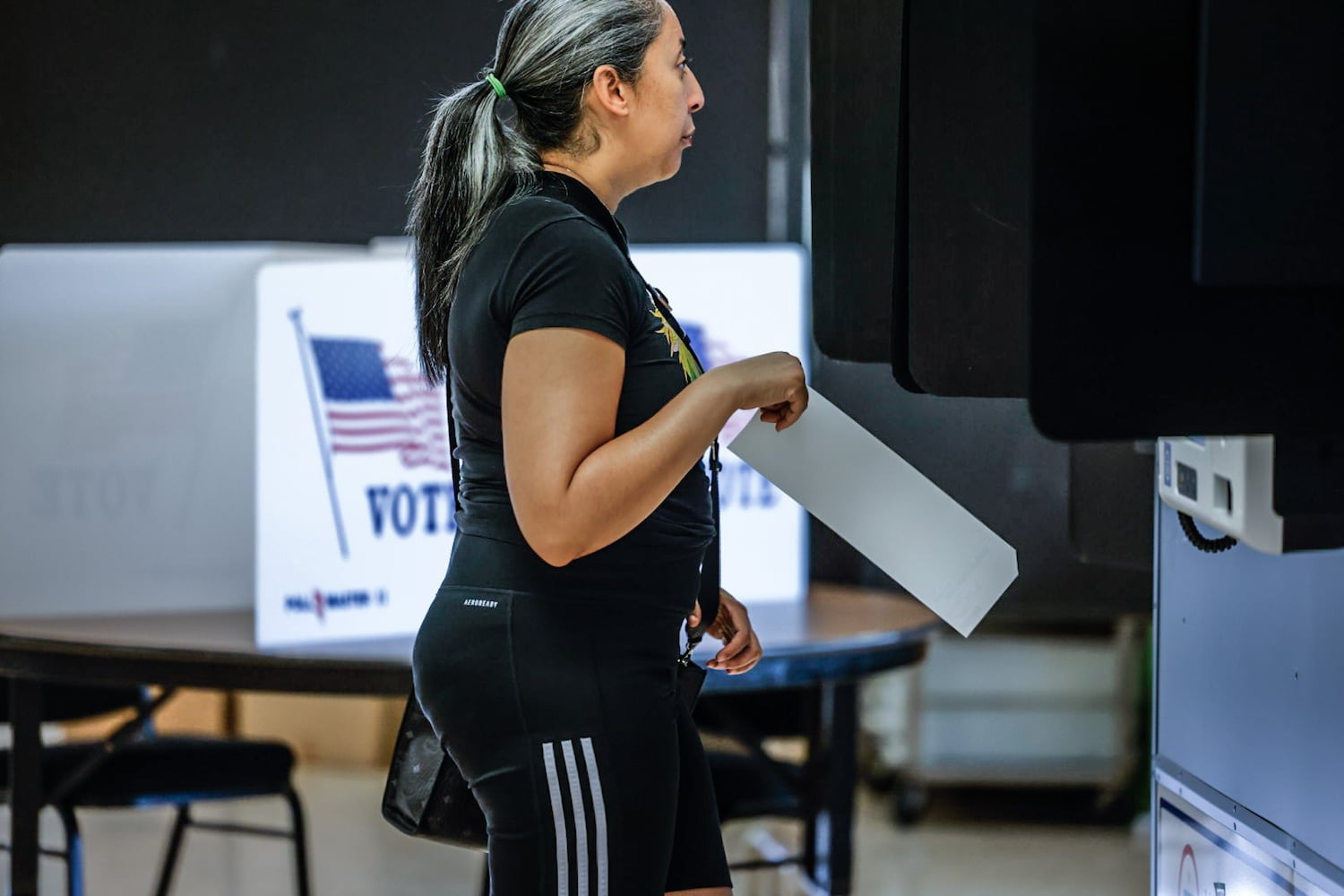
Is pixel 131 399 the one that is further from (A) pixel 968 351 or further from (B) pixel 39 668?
(A) pixel 968 351

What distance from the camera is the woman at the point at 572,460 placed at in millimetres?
1075

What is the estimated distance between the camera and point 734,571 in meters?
2.46

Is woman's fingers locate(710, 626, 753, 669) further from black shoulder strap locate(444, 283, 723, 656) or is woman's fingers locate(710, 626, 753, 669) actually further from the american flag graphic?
the american flag graphic

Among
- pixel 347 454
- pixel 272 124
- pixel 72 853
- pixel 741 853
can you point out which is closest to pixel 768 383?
pixel 347 454

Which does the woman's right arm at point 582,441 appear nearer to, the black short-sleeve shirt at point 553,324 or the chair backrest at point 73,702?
the black short-sleeve shirt at point 553,324

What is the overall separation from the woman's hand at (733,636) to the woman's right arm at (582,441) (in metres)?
0.35

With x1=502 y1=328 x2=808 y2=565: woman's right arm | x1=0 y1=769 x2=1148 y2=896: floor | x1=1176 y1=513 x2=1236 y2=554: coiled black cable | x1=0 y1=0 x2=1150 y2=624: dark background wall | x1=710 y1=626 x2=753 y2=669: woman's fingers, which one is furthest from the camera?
x1=0 y1=0 x2=1150 y2=624: dark background wall

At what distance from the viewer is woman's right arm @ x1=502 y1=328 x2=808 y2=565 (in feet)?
3.48

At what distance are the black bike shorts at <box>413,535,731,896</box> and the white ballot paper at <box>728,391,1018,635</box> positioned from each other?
165mm

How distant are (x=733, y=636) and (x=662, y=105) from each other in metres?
0.50

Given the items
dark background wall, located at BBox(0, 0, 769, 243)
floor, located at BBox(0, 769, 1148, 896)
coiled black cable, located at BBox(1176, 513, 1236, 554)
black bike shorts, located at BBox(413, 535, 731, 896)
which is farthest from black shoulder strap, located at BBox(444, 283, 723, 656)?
dark background wall, located at BBox(0, 0, 769, 243)

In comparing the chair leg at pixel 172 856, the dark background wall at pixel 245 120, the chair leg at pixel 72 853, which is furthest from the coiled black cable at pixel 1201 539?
the dark background wall at pixel 245 120

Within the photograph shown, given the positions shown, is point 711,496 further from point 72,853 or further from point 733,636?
point 72,853

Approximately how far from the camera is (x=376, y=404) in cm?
233
